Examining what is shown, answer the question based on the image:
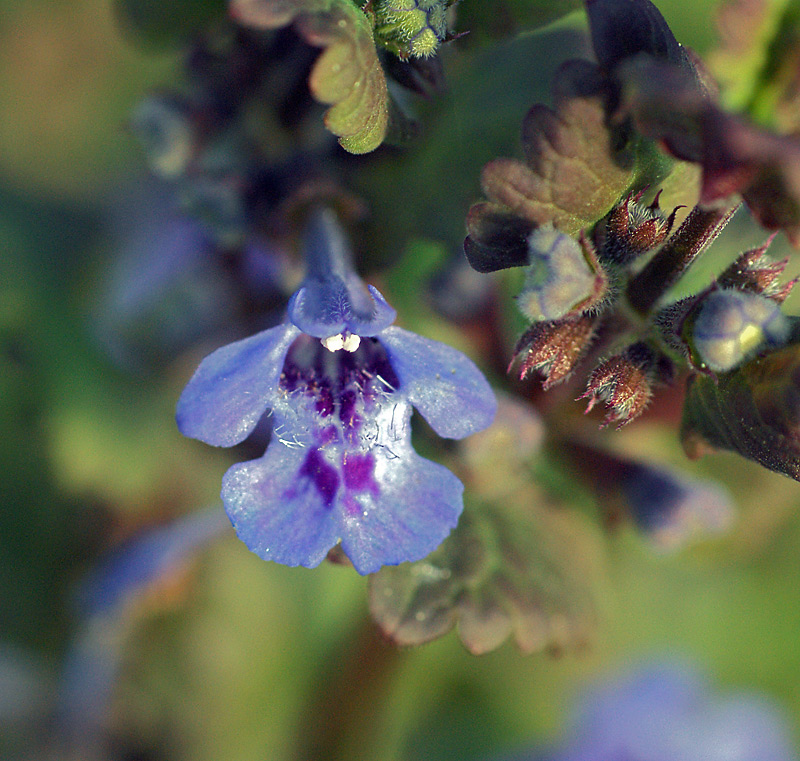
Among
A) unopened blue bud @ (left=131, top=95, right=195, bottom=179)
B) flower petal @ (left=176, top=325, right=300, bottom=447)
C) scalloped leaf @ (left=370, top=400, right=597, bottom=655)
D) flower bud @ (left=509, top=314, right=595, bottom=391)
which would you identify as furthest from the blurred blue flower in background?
unopened blue bud @ (left=131, top=95, right=195, bottom=179)

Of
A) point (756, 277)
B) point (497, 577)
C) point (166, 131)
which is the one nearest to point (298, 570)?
point (497, 577)

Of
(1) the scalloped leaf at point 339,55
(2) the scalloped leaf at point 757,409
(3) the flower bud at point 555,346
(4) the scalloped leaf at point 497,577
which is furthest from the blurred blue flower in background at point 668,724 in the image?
(1) the scalloped leaf at point 339,55

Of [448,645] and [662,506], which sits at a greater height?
[662,506]

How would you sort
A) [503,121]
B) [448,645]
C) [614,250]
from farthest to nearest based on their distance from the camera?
[448,645]
[503,121]
[614,250]

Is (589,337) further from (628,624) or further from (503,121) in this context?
(628,624)

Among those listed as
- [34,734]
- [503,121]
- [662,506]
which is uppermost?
[503,121]

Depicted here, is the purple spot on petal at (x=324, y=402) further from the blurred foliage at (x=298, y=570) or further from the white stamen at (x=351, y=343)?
the blurred foliage at (x=298, y=570)

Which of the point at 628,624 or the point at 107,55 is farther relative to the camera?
the point at 107,55

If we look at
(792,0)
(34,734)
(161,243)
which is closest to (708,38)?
(161,243)
